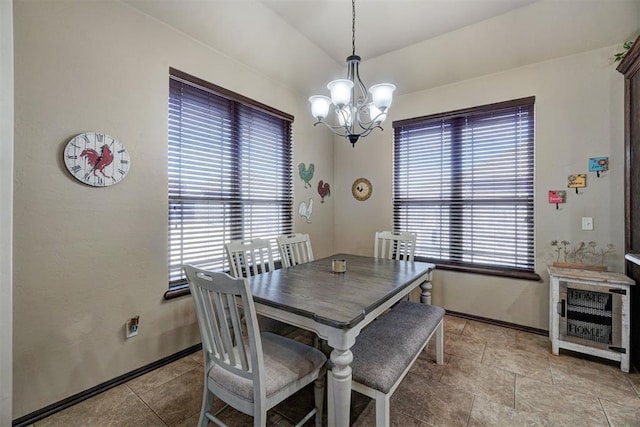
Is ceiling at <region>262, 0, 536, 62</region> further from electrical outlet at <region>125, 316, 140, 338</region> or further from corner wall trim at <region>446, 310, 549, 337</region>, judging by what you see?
corner wall trim at <region>446, 310, 549, 337</region>

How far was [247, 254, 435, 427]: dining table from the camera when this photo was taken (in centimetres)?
133

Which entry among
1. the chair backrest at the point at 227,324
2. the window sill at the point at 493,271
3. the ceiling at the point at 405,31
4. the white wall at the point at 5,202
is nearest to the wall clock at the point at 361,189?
the window sill at the point at 493,271

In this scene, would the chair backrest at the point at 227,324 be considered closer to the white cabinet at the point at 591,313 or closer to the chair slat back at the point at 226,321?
the chair slat back at the point at 226,321

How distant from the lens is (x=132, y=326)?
81.3 inches

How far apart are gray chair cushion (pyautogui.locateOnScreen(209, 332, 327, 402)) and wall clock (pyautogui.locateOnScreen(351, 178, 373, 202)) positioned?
8.47 feet

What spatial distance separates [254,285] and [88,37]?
1.97 m

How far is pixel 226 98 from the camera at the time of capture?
2.74 meters

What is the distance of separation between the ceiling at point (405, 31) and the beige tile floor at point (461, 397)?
9.00 feet

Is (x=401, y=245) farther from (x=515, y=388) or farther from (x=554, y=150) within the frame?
Answer: (x=554, y=150)

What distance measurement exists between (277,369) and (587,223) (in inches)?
119

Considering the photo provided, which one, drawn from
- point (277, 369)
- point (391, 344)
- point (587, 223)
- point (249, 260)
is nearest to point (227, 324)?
point (277, 369)

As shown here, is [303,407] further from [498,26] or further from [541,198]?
[498,26]

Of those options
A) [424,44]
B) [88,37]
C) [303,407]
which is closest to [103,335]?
[303,407]

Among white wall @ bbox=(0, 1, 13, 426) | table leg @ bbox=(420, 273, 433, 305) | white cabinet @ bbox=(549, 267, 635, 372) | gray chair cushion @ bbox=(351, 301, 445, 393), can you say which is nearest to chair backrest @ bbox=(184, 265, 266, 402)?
gray chair cushion @ bbox=(351, 301, 445, 393)
